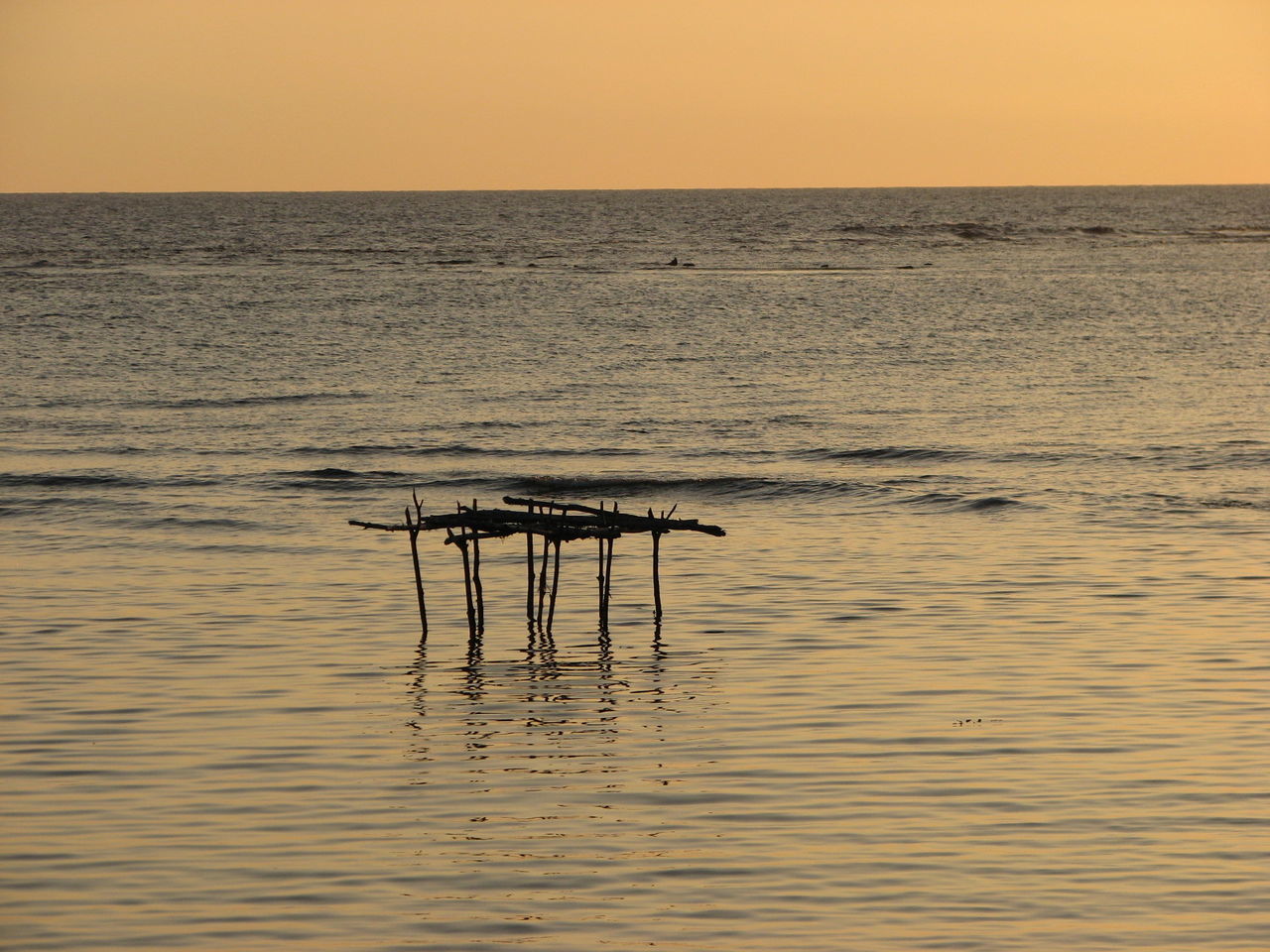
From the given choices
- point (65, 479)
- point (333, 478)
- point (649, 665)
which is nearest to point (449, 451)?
point (333, 478)

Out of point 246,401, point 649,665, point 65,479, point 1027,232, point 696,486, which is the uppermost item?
point 1027,232

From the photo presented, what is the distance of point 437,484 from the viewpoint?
32.1m

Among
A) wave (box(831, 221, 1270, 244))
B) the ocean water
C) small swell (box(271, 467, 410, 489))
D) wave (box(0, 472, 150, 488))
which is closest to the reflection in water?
the ocean water

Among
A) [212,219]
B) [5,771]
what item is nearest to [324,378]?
[5,771]

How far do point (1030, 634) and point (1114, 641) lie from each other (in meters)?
Answer: 0.92

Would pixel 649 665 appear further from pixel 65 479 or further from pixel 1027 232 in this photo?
pixel 1027 232

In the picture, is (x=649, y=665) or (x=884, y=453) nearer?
(x=649, y=665)

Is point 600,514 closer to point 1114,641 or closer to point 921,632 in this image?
point 921,632

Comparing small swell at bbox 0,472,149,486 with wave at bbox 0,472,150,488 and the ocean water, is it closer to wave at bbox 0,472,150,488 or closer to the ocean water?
wave at bbox 0,472,150,488

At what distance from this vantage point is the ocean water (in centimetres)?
1088

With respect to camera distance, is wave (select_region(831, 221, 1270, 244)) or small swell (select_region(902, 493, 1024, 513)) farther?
wave (select_region(831, 221, 1270, 244))

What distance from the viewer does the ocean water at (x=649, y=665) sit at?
1088cm

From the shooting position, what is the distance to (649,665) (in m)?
17.2

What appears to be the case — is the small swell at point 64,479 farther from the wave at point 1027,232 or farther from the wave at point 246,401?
the wave at point 1027,232
